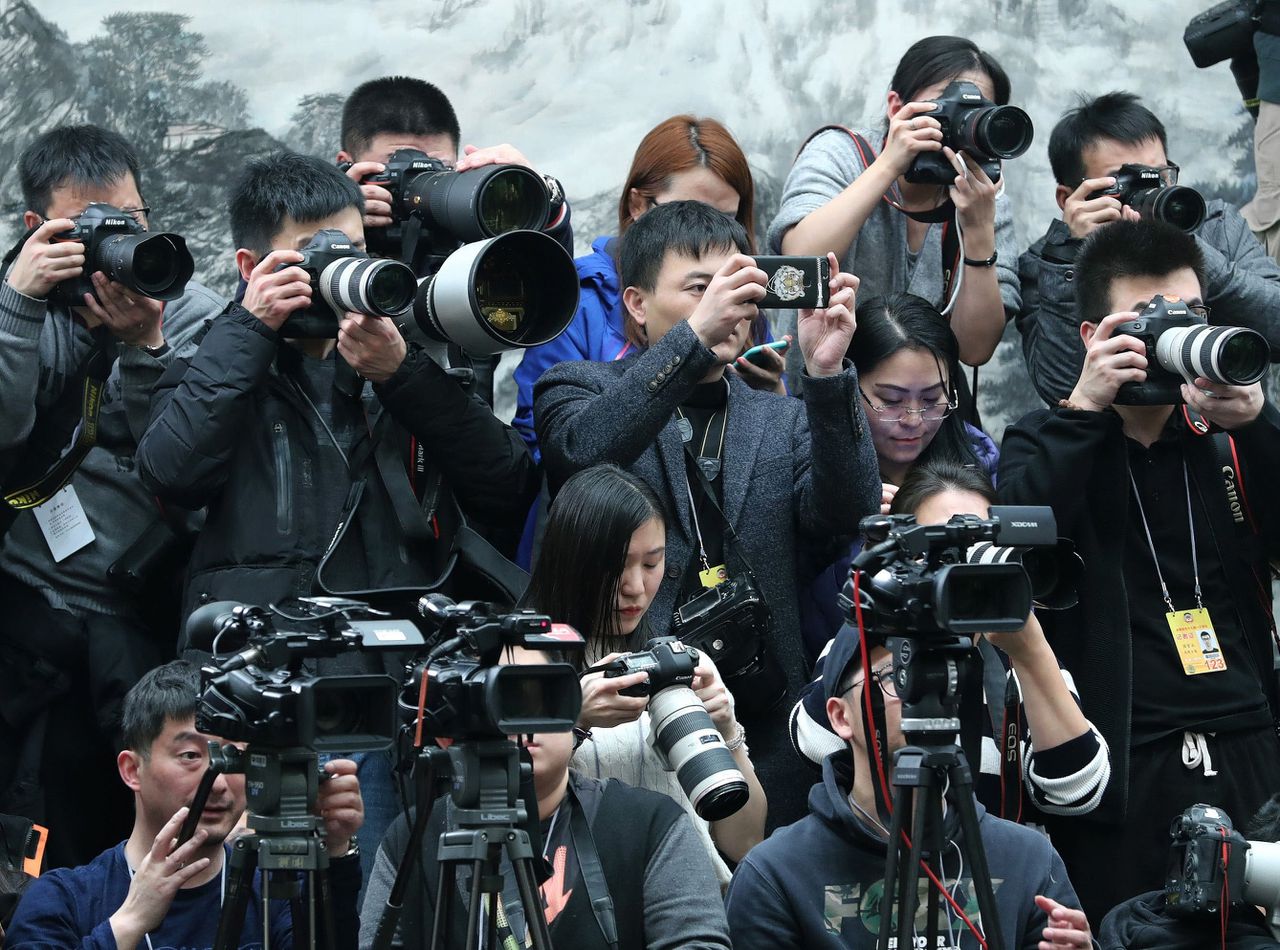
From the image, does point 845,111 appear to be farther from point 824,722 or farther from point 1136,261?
point 824,722

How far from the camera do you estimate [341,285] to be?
154 inches

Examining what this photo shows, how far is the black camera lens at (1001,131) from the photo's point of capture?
4621 millimetres

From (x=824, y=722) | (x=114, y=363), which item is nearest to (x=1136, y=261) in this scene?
(x=824, y=722)

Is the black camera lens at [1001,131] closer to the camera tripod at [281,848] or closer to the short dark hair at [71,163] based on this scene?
the short dark hair at [71,163]

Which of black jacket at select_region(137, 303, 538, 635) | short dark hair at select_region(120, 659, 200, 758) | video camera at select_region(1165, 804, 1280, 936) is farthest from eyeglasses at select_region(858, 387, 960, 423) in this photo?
short dark hair at select_region(120, 659, 200, 758)

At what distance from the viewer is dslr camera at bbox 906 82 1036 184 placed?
463 centimetres

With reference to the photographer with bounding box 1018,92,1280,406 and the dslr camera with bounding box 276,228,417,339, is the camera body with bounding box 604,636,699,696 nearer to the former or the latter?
the dslr camera with bounding box 276,228,417,339

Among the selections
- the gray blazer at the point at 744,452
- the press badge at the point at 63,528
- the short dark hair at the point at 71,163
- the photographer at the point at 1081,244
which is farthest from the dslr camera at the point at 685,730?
the short dark hair at the point at 71,163

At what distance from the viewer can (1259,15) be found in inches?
228

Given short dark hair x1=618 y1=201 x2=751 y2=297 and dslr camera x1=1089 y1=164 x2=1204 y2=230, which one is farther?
dslr camera x1=1089 y1=164 x2=1204 y2=230

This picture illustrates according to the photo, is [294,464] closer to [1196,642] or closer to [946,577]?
[946,577]

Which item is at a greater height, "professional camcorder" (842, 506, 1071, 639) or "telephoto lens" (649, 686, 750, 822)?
"professional camcorder" (842, 506, 1071, 639)

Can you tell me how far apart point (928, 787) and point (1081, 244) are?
7.44 ft

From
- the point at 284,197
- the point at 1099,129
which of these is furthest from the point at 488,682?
the point at 1099,129
